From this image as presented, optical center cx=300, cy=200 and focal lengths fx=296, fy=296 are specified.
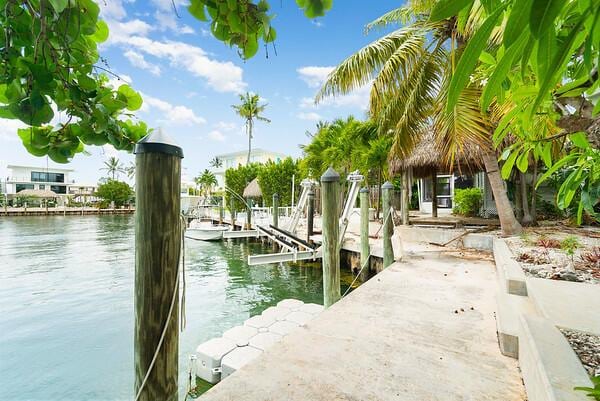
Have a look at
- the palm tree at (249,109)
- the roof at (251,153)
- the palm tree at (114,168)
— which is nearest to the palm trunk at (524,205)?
the palm tree at (249,109)

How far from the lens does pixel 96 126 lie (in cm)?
113

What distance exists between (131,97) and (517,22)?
1300mm

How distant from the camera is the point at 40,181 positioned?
51.1 meters

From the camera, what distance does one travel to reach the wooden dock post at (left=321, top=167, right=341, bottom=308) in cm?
383

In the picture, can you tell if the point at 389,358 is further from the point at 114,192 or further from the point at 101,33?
the point at 114,192

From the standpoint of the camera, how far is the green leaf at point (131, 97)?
1.19m

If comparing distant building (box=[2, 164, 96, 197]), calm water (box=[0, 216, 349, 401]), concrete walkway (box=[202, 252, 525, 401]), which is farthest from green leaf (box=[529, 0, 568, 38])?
distant building (box=[2, 164, 96, 197])

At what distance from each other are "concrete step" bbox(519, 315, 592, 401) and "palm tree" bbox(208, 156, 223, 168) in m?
48.7

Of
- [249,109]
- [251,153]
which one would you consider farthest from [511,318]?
[251,153]

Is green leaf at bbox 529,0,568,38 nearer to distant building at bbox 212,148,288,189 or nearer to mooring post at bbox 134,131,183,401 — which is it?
mooring post at bbox 134,131,183,401

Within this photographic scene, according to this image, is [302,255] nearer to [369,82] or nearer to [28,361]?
[369,82]

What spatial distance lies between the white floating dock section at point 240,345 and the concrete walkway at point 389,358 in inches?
43.2

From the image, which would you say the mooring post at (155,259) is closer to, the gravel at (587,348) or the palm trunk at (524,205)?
the gravel at (587,348)

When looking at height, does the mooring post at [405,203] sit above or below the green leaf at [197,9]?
below
